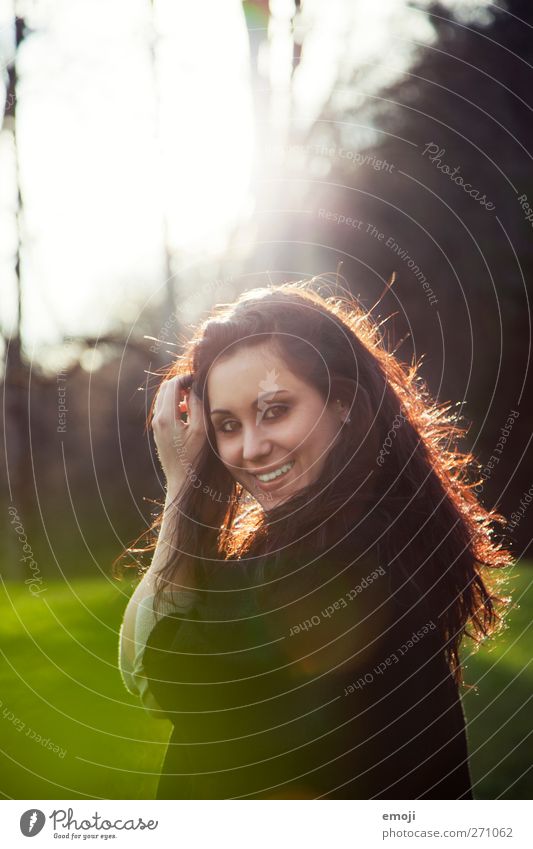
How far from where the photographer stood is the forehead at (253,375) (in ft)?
4.50

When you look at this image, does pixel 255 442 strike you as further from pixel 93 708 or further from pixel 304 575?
pixel 93 708

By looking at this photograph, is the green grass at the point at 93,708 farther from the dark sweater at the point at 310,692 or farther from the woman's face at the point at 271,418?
the woman's face at the point at 271,418

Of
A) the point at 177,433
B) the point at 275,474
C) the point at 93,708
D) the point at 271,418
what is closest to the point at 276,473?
the point at 275,474

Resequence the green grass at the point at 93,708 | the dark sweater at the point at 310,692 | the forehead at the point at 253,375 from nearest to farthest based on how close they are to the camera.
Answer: the dark sweater at the point at 310,692 → the forehead at the point at 253,375 → the green grass at the point at 93,708

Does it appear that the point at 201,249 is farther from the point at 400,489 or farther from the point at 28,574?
the point at 28,574

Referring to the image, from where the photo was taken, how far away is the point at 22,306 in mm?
1927

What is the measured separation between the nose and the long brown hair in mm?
100

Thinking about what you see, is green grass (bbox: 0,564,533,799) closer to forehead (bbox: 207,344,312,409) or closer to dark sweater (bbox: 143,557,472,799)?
dark sweater (bbox: 143,557,472,799)

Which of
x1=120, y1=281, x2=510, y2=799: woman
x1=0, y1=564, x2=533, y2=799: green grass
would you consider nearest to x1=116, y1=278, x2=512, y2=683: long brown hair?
x1=120, y1=281, x2=510, y2=799: woman

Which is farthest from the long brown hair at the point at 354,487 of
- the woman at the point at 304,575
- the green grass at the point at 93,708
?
the green grass at the point at 93,708

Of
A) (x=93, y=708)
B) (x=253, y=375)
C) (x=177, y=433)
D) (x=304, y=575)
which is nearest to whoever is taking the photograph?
(x=304, y=575)

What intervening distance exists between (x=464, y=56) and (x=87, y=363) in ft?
5.37

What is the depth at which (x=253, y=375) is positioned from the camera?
54.2 inches

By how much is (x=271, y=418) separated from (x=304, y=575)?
29 centimetres
